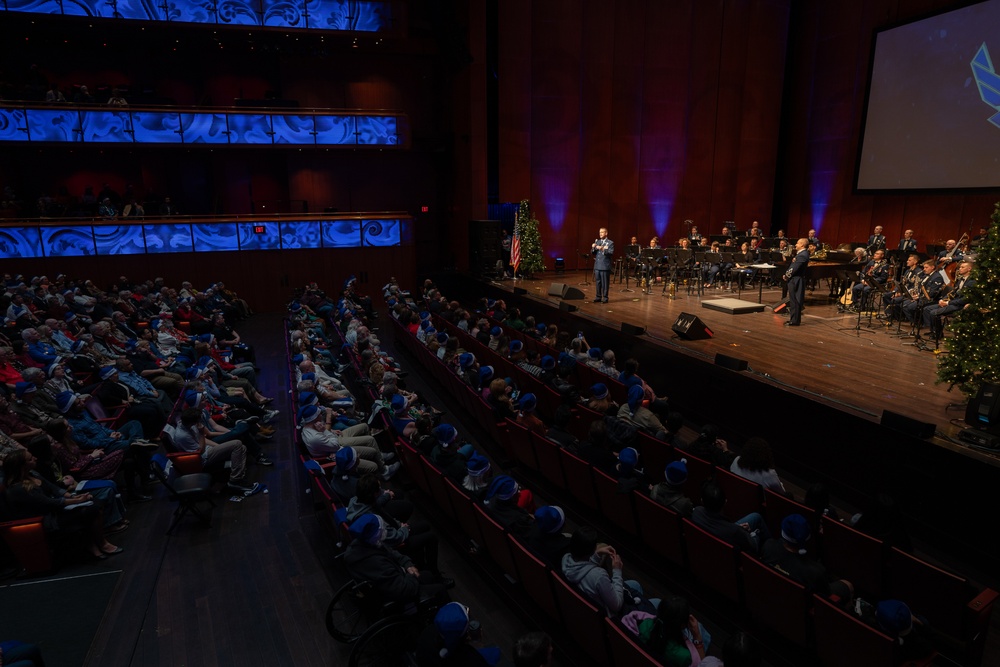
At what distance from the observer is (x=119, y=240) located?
526 inches

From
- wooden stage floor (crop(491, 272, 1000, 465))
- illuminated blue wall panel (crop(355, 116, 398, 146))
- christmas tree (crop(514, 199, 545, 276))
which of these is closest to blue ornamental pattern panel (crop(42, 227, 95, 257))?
illuminated blue wall panel (crop(355, 116, 398, 146))

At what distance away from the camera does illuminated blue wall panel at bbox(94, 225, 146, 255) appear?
13.2 meters

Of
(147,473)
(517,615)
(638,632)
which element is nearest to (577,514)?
(517,615)

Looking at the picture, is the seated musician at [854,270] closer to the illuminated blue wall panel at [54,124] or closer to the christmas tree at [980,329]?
the christmas tree at [980,329]

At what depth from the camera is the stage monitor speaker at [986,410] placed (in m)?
4.91

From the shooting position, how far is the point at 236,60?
54.7ft

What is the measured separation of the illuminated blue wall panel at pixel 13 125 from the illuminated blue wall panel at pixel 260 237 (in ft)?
16.2

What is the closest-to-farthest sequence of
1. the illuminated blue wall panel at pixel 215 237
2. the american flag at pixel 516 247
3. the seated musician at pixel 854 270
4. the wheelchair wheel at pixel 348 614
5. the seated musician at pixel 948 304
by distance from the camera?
the wheelchair wheel at pixel 348 614, the seated musician at pixel 948 304, the seated musician at pixel 854 270, the illuminated blue wall panel at pixel 215 237, the american flag at pixel 516 247

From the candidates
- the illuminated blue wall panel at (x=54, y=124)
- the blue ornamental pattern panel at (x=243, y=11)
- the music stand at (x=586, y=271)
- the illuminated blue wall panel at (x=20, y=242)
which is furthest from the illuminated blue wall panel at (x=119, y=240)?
the music stand at (x=586, y=271)

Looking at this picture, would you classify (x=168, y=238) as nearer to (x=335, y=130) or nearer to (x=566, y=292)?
(x=335, y=130)

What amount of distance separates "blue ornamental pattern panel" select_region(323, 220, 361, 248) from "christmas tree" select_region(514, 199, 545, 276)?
4293 mm

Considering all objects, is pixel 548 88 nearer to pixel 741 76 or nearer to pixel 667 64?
pixel 667 64

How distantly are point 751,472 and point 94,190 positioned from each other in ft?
60.6

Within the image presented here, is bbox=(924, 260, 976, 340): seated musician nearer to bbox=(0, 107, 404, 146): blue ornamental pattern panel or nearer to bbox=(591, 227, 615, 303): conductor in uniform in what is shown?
bbox=(591, 227, 615, 303): conductor in uniform
